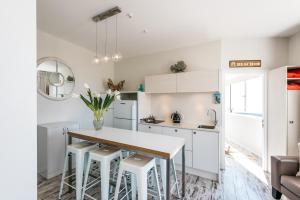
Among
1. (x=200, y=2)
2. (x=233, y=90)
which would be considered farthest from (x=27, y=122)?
(x=233, y=90)

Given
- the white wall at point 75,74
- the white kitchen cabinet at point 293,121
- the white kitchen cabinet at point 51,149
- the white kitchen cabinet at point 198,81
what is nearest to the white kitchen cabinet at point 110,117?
the white wall at point 75,74

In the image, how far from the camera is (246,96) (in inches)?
183

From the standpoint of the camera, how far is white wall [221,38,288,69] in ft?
9.53

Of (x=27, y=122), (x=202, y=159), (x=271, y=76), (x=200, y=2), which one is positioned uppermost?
(x=200, y=2)

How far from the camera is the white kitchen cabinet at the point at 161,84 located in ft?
11.0

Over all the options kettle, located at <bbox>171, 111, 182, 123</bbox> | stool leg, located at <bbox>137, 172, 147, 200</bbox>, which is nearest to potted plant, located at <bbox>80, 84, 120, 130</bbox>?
stool leg, located at <bbox>137, 172, 147, 200</bbox>

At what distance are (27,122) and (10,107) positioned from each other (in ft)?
0.44

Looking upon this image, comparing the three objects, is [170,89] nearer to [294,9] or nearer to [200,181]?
[200,181]

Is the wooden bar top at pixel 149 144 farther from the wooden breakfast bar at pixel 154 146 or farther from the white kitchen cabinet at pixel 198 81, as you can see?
the white kitchen cabinet at pixel 198 81

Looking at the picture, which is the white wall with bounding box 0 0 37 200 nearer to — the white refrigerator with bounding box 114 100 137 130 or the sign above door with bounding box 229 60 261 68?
the white refrigerator with bounding box 114 100 137 130

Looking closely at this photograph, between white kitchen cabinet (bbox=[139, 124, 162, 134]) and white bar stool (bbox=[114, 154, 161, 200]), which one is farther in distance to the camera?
white kitchen cabinet (bbox=[139, 124, 162, 134])

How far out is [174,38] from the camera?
3.12 meters

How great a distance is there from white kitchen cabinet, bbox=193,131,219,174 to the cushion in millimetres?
883

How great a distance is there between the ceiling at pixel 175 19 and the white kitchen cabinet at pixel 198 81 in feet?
2.43
